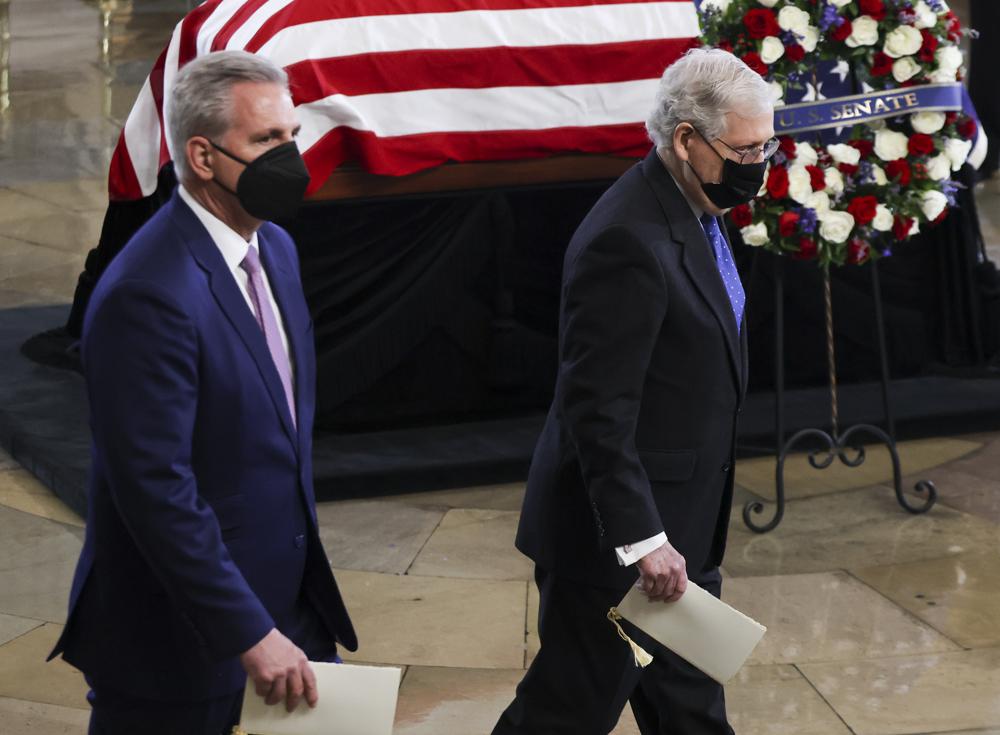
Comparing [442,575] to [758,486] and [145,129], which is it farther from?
[145,129]

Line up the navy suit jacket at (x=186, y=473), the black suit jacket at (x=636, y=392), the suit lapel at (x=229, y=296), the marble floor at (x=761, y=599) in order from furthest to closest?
1. the marble floor at (x=761, y=599)
2. the black suit jacket at (x=636, y=392)
3. the suit lapel at (x=229, y=296)
4. the navy suit jacket at (x=186, y=473)

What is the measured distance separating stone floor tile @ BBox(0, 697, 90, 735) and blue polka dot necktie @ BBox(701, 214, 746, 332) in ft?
6.39

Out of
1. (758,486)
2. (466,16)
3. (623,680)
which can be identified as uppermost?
(466,16)

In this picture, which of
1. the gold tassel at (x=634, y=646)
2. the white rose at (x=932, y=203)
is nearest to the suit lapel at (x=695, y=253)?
the gold tassel at (x=634, y=646)

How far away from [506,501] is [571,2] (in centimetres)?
185

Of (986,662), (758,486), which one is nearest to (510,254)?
(758,486)

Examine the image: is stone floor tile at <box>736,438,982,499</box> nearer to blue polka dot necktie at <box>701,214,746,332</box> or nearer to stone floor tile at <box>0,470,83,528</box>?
stone floor tile at <box>0,470,83,528</box>

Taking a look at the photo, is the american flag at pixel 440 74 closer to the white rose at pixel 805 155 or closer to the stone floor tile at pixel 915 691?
the white rose at pixel 805 155

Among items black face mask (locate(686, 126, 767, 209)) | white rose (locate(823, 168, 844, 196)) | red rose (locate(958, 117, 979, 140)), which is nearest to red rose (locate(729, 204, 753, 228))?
white rose (locate(823, 168, 844, 196))

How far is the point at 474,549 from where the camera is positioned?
207 inches

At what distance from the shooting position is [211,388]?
7.99 feet

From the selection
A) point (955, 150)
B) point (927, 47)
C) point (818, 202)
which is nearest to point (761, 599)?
point (818, 202)

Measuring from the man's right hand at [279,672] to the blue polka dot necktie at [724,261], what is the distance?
114cm

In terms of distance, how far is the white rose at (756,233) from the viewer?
5.11 metres
